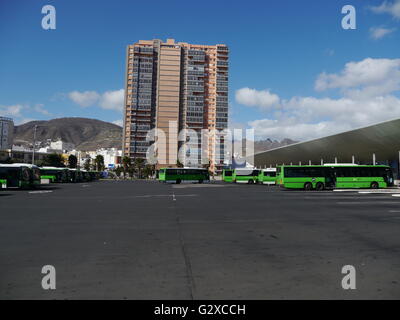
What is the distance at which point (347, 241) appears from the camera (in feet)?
24.2

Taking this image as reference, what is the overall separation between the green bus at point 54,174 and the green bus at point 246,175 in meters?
29.3

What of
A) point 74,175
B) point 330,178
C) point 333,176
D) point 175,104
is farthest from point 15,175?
point 175,104

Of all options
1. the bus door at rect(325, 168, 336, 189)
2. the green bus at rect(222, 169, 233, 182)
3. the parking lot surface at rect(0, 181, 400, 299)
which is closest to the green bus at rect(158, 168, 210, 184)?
the green bus at rect(222, 169, 233, 182)

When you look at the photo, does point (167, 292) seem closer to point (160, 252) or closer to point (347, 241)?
point (160, 252)

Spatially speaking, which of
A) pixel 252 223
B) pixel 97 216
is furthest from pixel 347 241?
pixel 97 216

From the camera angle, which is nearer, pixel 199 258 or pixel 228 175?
pixel 199 258

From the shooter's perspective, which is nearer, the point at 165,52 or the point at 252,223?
the point at 252,223

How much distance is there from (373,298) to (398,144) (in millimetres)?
52796

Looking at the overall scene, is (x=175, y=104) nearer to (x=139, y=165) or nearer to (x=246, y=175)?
(x=139, y=165)

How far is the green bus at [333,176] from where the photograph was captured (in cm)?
3091

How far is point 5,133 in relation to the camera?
12594cm

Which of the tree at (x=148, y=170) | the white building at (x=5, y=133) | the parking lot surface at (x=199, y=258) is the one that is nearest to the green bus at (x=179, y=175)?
the parking lot surface at (x=199, y=258)

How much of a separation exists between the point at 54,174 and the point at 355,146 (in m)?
51.5

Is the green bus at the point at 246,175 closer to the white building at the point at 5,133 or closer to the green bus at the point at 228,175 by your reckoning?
the green bus at the point at 228,175
